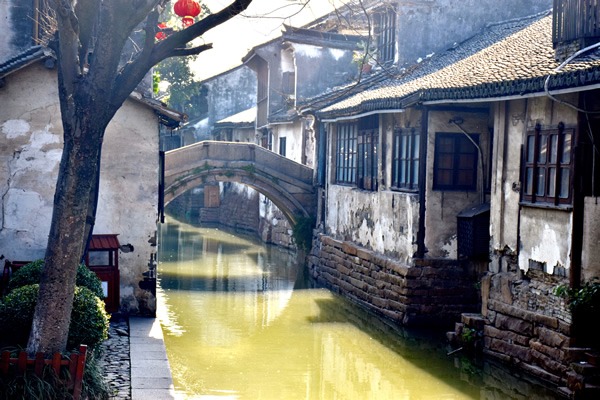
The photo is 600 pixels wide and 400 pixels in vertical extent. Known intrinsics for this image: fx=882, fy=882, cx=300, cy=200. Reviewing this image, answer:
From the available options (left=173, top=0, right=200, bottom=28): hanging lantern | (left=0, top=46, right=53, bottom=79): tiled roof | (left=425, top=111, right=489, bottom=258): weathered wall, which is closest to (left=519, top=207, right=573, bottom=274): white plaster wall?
(left=425, top=111, right=489, bottom=258): weathered wall

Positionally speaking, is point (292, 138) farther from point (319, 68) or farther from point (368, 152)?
point (368, 152)

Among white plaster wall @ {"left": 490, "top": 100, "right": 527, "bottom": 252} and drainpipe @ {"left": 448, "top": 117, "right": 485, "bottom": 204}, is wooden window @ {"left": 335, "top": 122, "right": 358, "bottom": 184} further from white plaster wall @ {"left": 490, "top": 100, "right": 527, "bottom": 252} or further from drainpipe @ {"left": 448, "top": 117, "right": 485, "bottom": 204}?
white plaster wall @ {"left": 490, "top": 100, "right": 527, "bottom": 252}

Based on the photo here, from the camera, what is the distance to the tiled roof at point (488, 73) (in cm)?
1149

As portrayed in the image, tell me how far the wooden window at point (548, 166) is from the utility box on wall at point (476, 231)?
2.15 m

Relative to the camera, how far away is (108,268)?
14.4 m

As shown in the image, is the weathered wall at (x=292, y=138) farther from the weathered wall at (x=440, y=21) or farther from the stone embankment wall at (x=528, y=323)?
the stone embankment wall at (x=528, y=323)

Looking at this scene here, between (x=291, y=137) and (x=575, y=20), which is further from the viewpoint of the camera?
(x=291, y=137)

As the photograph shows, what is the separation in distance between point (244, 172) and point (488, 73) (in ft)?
35.8

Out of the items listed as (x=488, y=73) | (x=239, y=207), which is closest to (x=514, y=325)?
(x=488, y=73)

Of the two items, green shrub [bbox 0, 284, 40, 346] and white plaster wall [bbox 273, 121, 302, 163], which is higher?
white plaster wall [bbox 273, 121, 302, 163]

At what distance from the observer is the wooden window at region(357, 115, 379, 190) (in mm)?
19078

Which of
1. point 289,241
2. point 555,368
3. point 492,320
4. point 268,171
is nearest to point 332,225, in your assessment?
point 268,171


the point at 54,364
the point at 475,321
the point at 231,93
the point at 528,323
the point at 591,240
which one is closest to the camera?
the point at 54,364

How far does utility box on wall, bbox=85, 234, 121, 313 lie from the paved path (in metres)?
0.46
